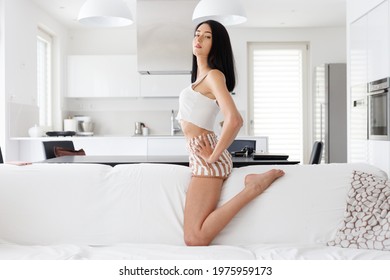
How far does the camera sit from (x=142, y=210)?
7.11ft

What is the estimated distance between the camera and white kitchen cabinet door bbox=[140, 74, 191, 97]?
7238mm

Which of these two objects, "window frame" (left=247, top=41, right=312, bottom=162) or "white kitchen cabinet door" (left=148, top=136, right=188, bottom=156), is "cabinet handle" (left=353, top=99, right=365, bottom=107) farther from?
"white kitchen cabinet door" (left=148, top=136, right=188, bottom=156)

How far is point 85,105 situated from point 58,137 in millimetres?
1841

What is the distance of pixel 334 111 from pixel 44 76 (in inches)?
176

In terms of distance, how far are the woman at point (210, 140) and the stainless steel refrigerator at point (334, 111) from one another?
16.5ft

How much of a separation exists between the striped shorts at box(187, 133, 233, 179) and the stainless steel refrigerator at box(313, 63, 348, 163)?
16.8 feet

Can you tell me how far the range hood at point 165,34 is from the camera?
539cm

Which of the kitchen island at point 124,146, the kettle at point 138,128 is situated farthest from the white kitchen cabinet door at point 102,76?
the kitchen island at point 124,146

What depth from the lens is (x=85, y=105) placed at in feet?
25.2

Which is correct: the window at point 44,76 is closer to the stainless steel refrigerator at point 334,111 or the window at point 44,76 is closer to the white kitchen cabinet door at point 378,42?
the stainless steel refrigerator at point 334,111

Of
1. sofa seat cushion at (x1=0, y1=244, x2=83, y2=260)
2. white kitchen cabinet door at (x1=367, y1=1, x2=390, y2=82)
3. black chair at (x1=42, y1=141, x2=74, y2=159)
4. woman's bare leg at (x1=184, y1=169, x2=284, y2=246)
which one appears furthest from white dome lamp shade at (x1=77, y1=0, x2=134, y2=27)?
white kitchen cabinet door at (x1=367, y1=1, x2=390, y2=82)

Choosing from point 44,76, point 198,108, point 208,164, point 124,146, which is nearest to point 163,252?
point 208,164
